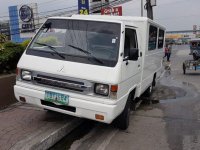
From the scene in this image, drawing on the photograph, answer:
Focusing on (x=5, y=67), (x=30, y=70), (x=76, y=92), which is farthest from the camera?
(x=5, y=67)

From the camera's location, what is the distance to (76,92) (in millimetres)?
5289

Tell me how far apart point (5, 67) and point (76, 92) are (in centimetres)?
354

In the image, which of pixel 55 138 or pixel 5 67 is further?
pixel 5 67

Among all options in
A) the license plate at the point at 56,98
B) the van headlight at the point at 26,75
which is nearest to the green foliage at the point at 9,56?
the van headlight at the point at 26,75

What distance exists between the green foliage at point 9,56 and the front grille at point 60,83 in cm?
263

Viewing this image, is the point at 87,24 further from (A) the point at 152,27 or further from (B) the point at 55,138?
(A) the point at 152,27

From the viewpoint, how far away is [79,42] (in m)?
5.86

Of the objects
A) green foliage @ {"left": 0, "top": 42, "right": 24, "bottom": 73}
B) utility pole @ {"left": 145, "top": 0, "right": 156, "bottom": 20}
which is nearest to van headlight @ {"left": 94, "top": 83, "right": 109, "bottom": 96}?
green foliage @ {"left": 0, "top": 42, "right": 24, "bottom": 73}

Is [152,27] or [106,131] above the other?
[152,27]

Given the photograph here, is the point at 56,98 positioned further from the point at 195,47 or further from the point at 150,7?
the point at 195,47

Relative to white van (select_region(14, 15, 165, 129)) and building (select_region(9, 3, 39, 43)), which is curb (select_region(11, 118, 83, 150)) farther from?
building (select_region(9, 3, 39, 43))

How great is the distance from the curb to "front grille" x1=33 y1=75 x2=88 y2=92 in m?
0.86

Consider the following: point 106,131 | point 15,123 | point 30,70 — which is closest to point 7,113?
point 15,123

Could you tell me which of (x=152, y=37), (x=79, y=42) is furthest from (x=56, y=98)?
(x=152, y=37)
